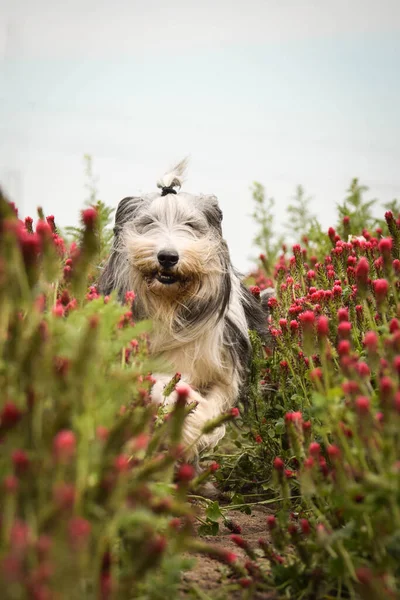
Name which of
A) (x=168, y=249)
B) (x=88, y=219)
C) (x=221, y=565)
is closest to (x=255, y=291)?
(x=168, y=249)

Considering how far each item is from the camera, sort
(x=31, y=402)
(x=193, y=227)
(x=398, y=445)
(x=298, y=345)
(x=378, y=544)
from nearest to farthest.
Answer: (x=31, y=402)
(x=398, y=445)
(x=378, y=544)
(x=298, y=345)
(x=193, y=227)

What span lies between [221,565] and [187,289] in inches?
84.7

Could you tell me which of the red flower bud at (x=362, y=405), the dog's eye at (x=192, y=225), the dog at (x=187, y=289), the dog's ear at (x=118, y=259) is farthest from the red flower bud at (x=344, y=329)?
the dog's eye at (x=192, y=225)

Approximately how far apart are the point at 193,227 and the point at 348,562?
3161mm

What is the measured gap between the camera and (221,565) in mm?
2719

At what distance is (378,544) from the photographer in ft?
6.08

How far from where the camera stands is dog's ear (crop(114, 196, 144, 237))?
4875 mm

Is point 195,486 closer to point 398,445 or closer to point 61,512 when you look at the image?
point 398,445

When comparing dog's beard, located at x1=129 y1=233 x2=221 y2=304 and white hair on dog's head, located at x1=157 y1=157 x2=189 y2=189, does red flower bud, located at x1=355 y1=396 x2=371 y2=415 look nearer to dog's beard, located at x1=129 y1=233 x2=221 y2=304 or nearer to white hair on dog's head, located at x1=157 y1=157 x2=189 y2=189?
dog's beard, located at x1=129 y1=233 x2=221 y2=304

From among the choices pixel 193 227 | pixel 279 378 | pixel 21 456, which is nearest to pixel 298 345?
pixel 279 378

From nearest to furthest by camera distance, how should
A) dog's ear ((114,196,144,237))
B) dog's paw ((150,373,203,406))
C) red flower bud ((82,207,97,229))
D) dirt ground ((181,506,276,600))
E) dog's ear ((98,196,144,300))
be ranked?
red flower bud ((82,207,97,229)) < dirt ground ((181,506,276,600)) < dog's paw ((150,373,203,406)) < dog's ear ((98,196,144,300)) < dog's ear ((114,196,144,237))

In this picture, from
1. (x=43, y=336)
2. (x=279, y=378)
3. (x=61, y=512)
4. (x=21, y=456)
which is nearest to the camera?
(x=61, y=512)

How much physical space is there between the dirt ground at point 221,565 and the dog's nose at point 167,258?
1566mm

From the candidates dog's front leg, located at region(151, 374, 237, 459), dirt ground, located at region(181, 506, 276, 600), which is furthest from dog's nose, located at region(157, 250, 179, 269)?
dirt ground, located at region(181, 506, 276, 600)
